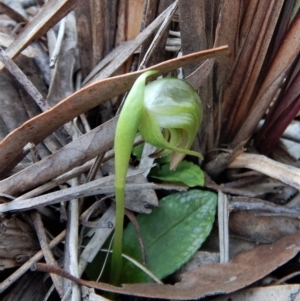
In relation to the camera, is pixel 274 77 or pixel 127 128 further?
pixel 274 77

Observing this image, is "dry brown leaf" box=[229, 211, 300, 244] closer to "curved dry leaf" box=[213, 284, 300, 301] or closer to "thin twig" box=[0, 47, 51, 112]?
"curved dry leaf" box=[213, 284, 300, 301]

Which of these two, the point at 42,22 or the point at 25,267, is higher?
the point at 42,22

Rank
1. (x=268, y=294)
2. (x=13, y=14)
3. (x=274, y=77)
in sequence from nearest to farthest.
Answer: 1. (x=268, y=294)
2. (x=274, y=77)
3. (x=13, y=14)

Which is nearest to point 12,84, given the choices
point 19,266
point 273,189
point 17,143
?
point 17,143

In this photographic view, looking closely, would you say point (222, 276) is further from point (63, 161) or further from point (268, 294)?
point (63, 161)

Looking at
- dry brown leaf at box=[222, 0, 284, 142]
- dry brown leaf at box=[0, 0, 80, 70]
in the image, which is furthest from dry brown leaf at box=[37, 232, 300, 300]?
dry brown leaf at box=[0, 0, 80, 70]

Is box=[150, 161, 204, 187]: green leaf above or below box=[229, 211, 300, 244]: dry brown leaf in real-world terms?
above

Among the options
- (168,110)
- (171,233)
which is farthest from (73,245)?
(168,110)
